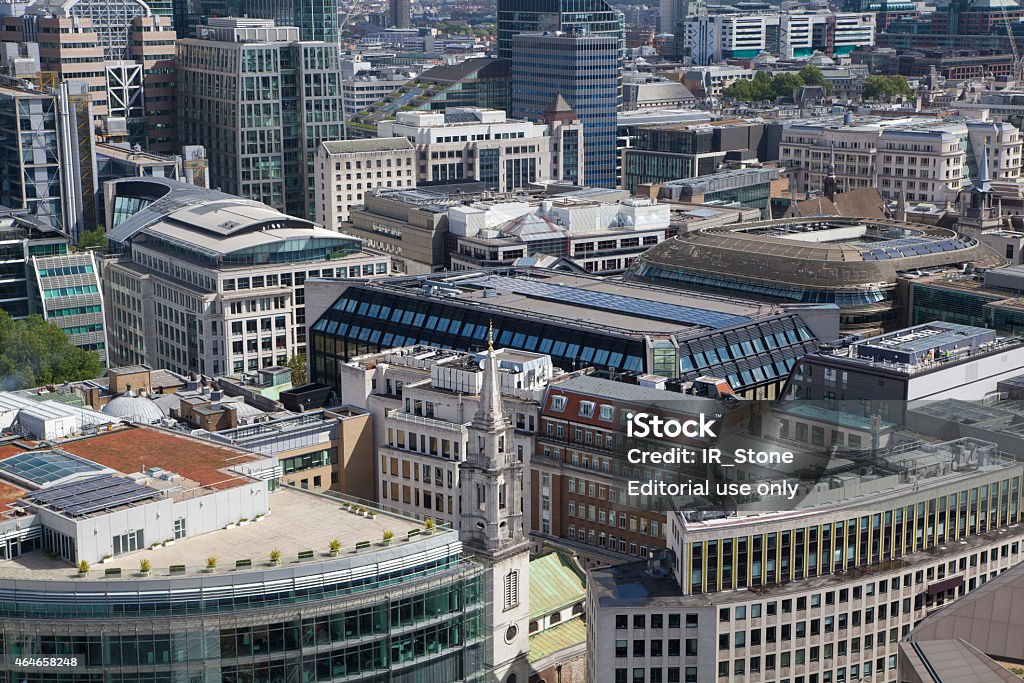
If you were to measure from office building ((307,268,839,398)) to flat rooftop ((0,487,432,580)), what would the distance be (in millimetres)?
50205

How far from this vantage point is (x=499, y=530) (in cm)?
11506

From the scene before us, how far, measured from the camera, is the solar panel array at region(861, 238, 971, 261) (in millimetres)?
191000

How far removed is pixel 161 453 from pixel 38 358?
78.9 m

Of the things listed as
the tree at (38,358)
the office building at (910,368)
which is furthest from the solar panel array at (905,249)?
the tree at (38,358)

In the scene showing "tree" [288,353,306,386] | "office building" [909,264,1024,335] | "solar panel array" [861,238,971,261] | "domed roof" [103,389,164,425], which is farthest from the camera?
"tree" [288,353,306,386]

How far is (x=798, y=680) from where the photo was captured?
366ft

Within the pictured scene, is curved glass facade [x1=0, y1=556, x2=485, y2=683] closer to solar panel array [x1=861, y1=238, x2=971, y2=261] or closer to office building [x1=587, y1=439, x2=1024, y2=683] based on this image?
office building [x1=587, y1=439, x2=1024, y2=683]

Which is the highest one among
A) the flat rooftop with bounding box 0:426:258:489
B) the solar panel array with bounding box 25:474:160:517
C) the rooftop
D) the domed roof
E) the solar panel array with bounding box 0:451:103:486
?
the solar panel array with bounding box 25:474:160:517

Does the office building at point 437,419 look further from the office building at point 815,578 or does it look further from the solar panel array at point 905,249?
the solar panel array at point 905,249

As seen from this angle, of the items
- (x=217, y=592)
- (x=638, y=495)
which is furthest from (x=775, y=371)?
(x=217, y=592)

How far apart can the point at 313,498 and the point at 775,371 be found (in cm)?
6280

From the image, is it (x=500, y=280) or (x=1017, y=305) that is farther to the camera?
(x=500, y=280)

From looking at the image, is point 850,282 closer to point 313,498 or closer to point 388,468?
point 388,468

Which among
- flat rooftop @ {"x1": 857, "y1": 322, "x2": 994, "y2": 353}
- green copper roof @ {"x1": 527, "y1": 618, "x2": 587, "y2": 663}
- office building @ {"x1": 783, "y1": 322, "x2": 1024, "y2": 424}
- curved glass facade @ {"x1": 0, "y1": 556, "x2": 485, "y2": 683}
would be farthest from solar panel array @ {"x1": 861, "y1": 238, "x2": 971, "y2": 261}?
curved glass facade @ {"x1": 0, "y1": 556, "x2": 485, "y2": 683}
